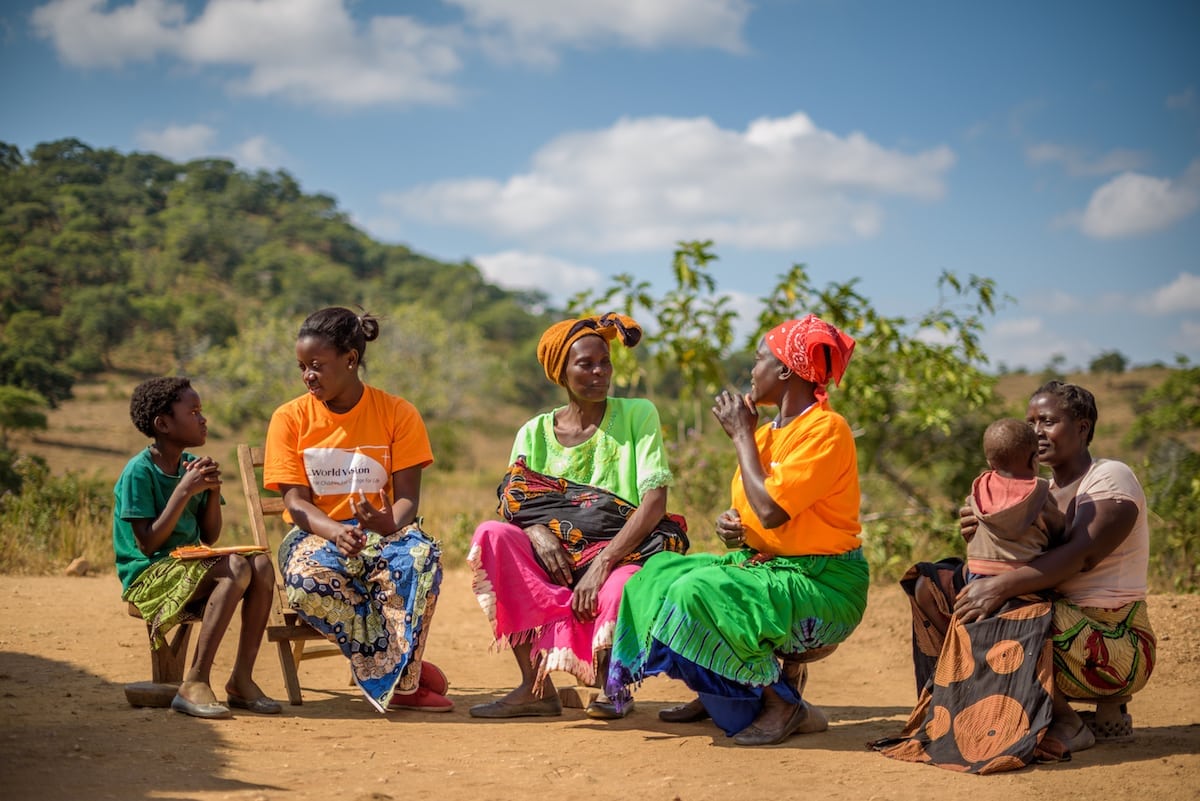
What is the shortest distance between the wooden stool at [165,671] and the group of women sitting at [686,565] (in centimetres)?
57

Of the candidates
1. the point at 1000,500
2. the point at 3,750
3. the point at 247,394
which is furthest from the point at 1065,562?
the point at 247,394

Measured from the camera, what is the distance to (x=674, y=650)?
4.35 meters

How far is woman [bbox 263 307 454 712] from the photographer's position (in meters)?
4.85

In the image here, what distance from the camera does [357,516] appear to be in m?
5.03

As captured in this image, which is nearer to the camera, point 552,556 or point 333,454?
point 552,556

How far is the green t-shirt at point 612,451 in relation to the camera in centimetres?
504

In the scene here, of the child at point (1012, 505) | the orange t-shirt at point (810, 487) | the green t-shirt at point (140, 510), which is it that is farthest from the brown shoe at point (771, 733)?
the green t-shirt at point (140, 510)

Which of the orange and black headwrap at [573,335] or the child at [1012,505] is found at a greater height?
the orange and black headwrap at [573,335]

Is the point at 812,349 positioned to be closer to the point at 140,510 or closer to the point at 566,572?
the point at 566,572

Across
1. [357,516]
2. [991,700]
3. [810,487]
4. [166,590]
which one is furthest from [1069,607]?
[166,590]

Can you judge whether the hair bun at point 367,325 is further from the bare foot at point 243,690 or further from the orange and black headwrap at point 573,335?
the bare foot at point 243,690

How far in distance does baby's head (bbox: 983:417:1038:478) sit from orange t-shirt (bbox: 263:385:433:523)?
2.50 metres

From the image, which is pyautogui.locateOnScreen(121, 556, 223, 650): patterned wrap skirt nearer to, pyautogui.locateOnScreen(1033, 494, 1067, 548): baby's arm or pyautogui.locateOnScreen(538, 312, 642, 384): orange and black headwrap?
pyautogui.locateOnScreen(538, 312, 642, 384): orange and black headwrap

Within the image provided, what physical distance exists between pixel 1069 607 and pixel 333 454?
3.24m
